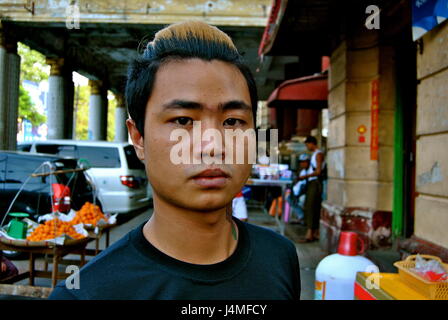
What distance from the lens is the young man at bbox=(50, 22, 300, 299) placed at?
0.94 metres

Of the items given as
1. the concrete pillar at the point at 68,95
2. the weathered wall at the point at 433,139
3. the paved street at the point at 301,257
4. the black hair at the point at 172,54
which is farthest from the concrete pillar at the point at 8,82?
the weathered wall at the point at 433,139

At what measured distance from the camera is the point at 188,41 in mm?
1039

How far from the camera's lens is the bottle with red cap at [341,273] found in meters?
3.20

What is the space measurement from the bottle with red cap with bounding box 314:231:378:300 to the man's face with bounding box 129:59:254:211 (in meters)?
2.53

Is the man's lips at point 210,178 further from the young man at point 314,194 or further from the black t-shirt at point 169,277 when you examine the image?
the young man at point 314,194

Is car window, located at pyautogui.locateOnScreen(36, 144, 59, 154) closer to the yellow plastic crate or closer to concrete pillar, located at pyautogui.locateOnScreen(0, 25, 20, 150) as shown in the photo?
concrete pillar, located at pyautogui.locateOnScreen(0, 25, 20, 150)

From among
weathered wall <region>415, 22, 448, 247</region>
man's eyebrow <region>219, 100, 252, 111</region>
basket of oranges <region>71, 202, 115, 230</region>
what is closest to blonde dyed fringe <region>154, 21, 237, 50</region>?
man's eyebrow <region>219, 100, 252, 111</region>

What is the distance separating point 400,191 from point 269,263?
16.7 feet

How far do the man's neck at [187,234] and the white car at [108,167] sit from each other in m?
8.15

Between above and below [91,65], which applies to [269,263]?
below

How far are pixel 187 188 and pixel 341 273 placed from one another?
264 centimetres
